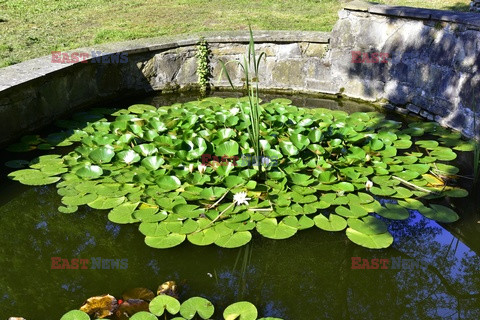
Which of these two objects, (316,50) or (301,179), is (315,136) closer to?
(301,179)

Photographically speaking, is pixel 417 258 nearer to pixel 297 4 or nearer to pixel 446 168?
pixel 446 168

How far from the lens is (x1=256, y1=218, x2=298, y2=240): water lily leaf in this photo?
8.25 ft

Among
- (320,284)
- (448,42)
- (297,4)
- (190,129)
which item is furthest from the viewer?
(297,4)

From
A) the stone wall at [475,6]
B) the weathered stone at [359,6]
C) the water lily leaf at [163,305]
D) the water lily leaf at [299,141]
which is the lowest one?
the water lily leaf at [163,305]

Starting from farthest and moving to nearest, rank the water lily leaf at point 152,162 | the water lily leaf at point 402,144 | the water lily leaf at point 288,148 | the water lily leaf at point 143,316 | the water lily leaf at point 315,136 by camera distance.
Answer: the water lily leaf at point 402,144, the water lily leaf at point 315,136, the water lily leaf at point 288,148, the water lily leaf at point 152,162, the water lily leaf at point 143,316

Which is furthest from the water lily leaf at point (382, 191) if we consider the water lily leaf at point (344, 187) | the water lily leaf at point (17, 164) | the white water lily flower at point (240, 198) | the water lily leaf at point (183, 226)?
the water lily leaf at point (17, 164)

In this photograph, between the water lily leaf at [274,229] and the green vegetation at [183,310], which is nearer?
the green vegetation at [183,310]

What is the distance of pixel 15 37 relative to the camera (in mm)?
5102

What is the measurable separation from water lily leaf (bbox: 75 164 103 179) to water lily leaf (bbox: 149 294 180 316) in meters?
1.13

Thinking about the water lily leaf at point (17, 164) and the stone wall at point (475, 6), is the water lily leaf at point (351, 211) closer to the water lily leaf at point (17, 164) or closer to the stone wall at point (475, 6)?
the water lily leaf at point (17, 164)

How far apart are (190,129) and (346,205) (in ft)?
3.87

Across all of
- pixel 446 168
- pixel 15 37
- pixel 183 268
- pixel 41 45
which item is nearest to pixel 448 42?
pixel 446 168

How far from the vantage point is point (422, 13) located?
13.4ft

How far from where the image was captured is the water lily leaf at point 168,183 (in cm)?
290
